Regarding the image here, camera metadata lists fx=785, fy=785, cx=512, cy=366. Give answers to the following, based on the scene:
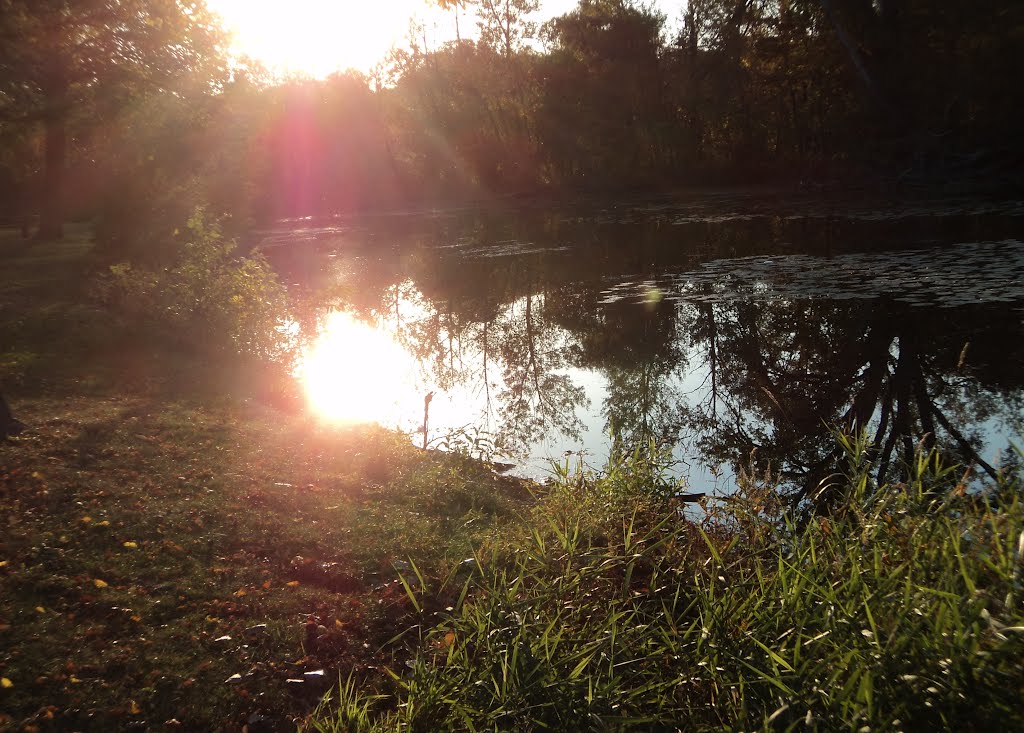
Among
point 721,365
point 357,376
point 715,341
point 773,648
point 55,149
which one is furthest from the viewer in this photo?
point 55,149

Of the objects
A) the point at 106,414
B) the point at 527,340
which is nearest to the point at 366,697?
the point at 106,414

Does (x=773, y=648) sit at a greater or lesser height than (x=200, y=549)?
greater

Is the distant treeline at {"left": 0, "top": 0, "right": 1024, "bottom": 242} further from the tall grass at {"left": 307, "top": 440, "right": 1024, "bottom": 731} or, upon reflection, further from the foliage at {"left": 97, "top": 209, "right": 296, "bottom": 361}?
the tall grass at {"left": 307, "top": 440, "right": 1024, "bottom": 731}

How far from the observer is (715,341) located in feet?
41.5

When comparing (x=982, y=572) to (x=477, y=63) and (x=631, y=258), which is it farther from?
(x=477, y=63)

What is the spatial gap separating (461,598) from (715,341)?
29.4 ft

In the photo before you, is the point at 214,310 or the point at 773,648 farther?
the point at 214,310

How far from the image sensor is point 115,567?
539cm

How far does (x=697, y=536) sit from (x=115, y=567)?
4.16 m

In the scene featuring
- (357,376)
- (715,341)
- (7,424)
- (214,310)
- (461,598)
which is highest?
(214,310)

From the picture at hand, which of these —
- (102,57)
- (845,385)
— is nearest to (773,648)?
(845,385)

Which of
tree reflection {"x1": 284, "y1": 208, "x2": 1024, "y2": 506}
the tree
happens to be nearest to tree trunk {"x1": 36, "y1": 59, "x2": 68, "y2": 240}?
the tree

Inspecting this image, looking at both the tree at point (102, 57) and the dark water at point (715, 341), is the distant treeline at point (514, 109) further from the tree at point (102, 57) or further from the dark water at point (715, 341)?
the dark water at point (715, 341)

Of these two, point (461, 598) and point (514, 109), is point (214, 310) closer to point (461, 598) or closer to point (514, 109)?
point (461, 598)
